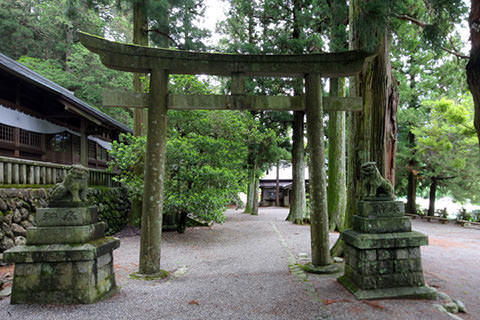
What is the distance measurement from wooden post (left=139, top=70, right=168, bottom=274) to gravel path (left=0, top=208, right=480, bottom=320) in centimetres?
44

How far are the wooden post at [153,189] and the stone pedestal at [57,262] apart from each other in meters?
1.10

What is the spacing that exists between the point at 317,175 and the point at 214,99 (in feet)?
8.42

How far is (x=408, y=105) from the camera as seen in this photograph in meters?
18.0

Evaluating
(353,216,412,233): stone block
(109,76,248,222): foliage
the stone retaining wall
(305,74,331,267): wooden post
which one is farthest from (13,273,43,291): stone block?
(353,216,412,233): stone block

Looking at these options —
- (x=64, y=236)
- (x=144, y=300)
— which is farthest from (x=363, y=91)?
(x=64, y=236)

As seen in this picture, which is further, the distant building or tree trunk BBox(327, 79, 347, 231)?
the distant building

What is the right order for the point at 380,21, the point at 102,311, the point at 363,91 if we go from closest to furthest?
the point at 102,311
the point at 380,21
the point at 363,91

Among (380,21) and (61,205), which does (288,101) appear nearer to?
(380,21)

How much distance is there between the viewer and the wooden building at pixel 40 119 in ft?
28.7

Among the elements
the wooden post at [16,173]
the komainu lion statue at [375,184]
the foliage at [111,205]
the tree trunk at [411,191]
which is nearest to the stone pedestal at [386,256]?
the komainu lion statue at [375,184]

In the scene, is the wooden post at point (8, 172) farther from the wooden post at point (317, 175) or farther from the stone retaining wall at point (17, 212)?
the wooden post at point (317, 175)

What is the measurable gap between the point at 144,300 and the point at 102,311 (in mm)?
596

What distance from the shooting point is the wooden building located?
8739mm

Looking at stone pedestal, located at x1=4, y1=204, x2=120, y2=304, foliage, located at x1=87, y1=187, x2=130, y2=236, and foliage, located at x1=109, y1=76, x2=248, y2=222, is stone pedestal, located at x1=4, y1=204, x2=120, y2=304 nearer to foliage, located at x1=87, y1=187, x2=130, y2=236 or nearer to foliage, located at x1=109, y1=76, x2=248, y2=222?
foliage, located at x1=109, y1=76, x2=248, y2=222
